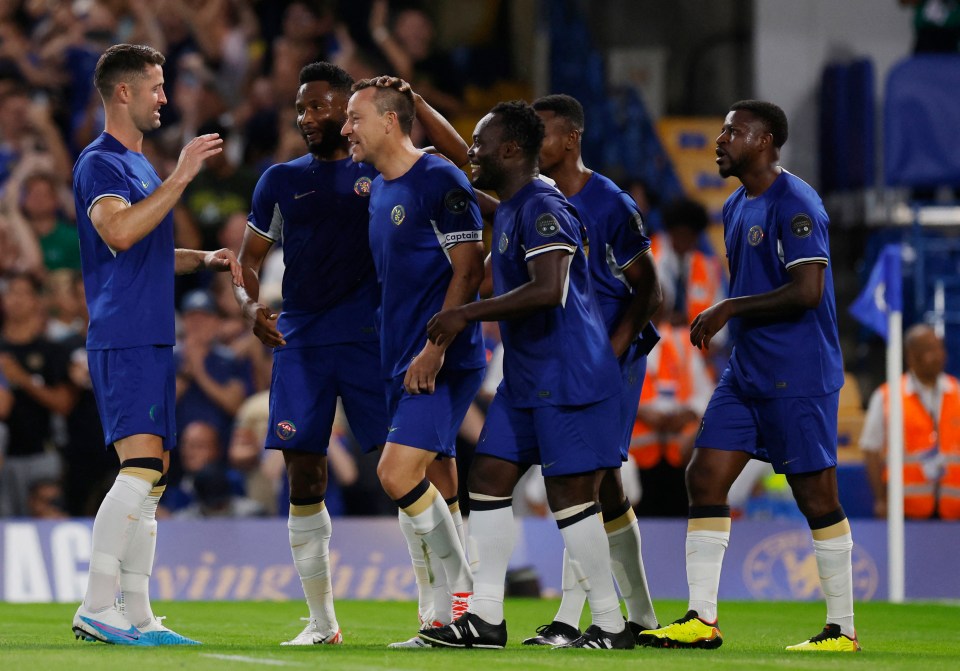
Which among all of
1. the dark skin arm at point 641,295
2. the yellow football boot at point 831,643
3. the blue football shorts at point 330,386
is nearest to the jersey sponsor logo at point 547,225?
the dark skin arm at point 641,295

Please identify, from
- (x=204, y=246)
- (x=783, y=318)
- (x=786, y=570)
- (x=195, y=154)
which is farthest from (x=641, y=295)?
(x=204, y=246)

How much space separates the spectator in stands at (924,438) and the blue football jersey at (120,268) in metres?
7.29

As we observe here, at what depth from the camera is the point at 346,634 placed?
26.3 ft

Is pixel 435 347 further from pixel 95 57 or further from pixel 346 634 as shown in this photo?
pixel 95 57

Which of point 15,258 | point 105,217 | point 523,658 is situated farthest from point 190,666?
point 15,258

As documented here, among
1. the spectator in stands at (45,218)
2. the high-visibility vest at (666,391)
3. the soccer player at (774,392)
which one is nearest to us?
the soccer player at (774,392)

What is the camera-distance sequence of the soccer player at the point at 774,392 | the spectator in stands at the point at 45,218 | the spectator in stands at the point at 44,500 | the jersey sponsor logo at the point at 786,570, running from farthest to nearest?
the spectator in stands at the point at 45,218 → the spectator in stands at the point at 44,500 → the jersey sponsor logo at the point at 786,570 → the soccer player at the point at 774,392

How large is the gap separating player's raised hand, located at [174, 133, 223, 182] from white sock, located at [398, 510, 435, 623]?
1.76 metres

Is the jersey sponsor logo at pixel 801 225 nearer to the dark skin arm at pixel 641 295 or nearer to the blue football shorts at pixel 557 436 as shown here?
the dark skin arm at pixel 641 295

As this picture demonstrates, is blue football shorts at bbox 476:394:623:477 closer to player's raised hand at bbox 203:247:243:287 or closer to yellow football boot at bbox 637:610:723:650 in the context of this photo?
yellow football boot at bbox 637:610:723:650

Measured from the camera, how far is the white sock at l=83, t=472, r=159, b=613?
6.51 metres

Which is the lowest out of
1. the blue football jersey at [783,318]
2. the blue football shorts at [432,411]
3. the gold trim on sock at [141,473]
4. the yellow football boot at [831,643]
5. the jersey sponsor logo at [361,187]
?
the yellow football boot at [831,643]

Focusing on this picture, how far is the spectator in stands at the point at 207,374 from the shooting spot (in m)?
12.7

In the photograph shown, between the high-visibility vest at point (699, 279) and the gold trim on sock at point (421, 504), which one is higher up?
the high-visibility vest at point (699, 279)
